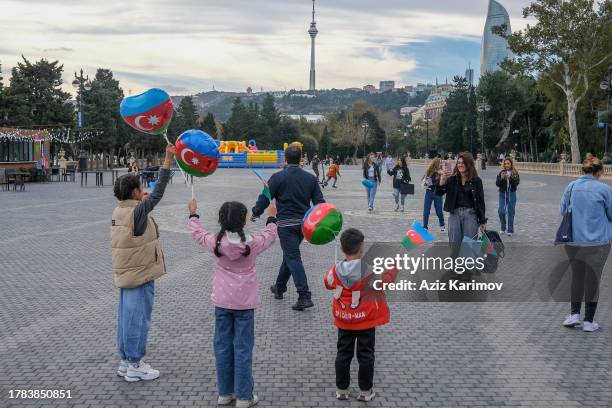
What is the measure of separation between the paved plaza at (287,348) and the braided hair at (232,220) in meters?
1.15

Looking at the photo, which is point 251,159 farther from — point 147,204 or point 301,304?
point 147,204

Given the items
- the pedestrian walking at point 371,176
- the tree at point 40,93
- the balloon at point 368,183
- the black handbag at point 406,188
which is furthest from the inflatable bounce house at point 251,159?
the black handbag at point 406,188

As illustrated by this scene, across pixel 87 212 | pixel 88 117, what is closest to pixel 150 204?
pixel 87 212

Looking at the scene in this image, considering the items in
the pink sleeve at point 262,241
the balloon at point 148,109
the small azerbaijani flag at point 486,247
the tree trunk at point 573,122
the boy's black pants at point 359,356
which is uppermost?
the tree trunk at point 573,122

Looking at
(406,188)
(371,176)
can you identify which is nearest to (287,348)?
(406,188)

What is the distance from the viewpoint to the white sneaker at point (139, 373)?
16.9 feet

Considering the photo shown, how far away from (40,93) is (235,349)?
5434 centimetres

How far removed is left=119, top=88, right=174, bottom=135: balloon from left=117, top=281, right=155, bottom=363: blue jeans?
156 cm

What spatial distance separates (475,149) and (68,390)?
8786cm

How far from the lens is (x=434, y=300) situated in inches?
323

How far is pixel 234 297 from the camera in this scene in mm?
4586

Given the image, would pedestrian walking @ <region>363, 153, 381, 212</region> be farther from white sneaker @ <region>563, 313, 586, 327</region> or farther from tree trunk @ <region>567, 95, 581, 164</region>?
tree trunk @ <region>567, 95, 581, 164</region>

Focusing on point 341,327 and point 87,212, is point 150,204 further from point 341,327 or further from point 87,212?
point 87,212

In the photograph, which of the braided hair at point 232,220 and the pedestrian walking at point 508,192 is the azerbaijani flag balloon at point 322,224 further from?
the pedestrian walking at point 508,192
